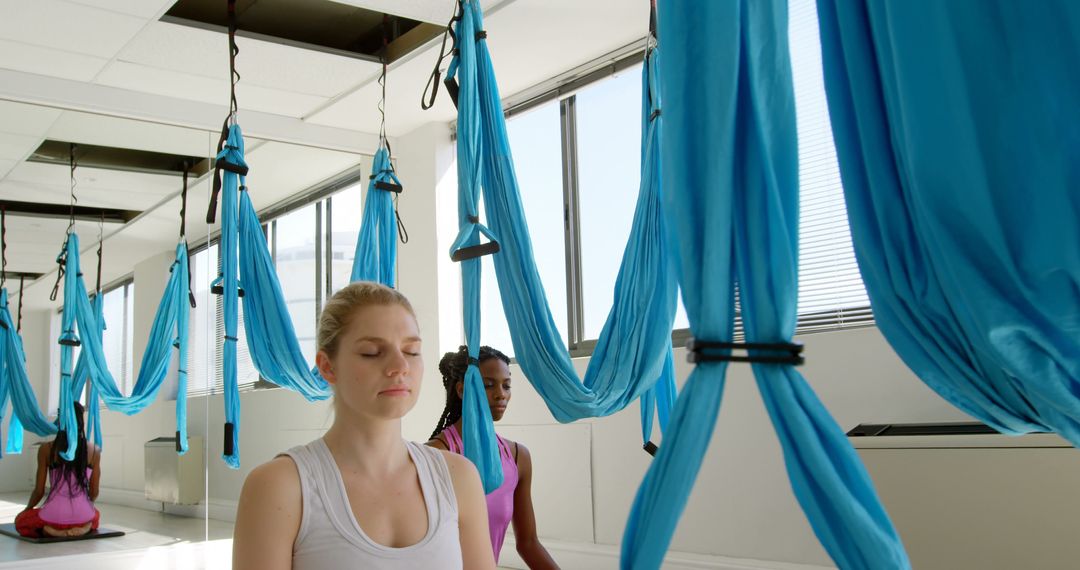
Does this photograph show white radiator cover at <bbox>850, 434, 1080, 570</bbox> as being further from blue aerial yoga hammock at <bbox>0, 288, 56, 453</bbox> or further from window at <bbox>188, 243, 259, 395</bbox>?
blue aerial yoga hammock at <bbox>0, 288, 56, 453</bbox>

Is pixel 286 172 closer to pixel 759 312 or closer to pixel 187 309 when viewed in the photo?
pixel 187 309

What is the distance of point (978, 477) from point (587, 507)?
84.0 inches

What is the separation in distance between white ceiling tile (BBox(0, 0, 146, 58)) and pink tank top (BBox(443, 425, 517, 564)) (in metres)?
2.49

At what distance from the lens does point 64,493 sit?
4.93 m

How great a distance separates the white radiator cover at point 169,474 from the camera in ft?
17.0

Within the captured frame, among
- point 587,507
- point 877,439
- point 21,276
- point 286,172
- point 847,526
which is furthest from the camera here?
point 286,172

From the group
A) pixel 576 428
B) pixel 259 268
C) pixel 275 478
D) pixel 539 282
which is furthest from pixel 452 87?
pixel 576 428

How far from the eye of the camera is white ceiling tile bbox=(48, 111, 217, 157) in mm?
4973

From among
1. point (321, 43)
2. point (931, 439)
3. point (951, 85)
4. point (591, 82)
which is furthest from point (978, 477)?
point (321, 43)

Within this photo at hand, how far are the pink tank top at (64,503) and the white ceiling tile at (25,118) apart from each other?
178cm

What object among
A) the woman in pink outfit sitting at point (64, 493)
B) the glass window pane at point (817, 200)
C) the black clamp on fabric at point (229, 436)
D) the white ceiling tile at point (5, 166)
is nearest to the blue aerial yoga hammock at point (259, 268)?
the black clamp on fabric at point (229, 436)

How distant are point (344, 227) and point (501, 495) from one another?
133 inches

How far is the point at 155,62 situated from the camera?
4648mm

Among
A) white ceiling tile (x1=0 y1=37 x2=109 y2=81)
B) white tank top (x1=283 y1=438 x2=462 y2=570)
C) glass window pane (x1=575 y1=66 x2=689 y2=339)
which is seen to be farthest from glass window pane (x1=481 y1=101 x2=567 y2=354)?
white tank top (x1=283 y1=438 x2=462 y2=570)
